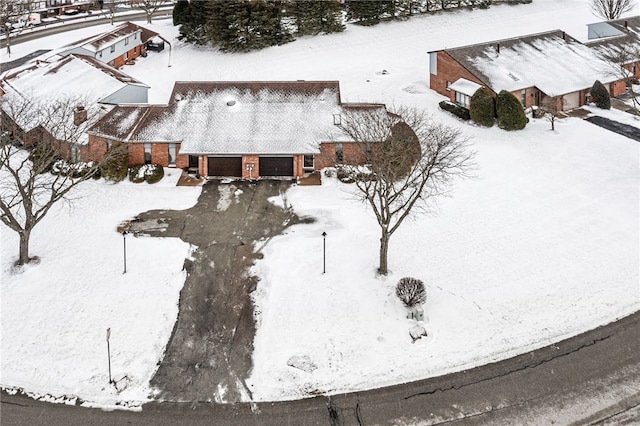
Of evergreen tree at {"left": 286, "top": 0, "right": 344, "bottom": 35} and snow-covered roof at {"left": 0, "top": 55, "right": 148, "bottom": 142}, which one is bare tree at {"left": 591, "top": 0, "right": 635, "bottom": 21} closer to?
evergreen tree at {"left": 286, "top": 0, "right": 344, "bottom": 35}

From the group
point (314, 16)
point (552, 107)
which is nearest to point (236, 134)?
point (552, 107)

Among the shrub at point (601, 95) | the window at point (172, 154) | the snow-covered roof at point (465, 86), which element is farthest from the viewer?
the shrub at point (601, 95)

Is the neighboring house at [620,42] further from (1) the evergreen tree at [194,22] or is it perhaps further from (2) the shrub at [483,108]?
(1) the evergreen tree at [194,22]

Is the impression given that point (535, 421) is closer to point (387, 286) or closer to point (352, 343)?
point (352, 343)

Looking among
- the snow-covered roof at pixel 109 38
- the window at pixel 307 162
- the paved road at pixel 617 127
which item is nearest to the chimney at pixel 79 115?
the window at pixel 307 162

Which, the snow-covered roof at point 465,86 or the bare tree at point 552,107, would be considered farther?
the snow-covered roof at point 465,86

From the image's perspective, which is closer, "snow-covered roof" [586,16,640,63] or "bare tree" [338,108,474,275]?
"bare tree" [338,108,474,275]

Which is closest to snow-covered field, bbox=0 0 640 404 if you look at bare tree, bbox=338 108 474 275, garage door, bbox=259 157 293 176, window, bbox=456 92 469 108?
bare tree, bbox=338 108 474 275

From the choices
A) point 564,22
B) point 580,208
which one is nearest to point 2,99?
point 580,208
